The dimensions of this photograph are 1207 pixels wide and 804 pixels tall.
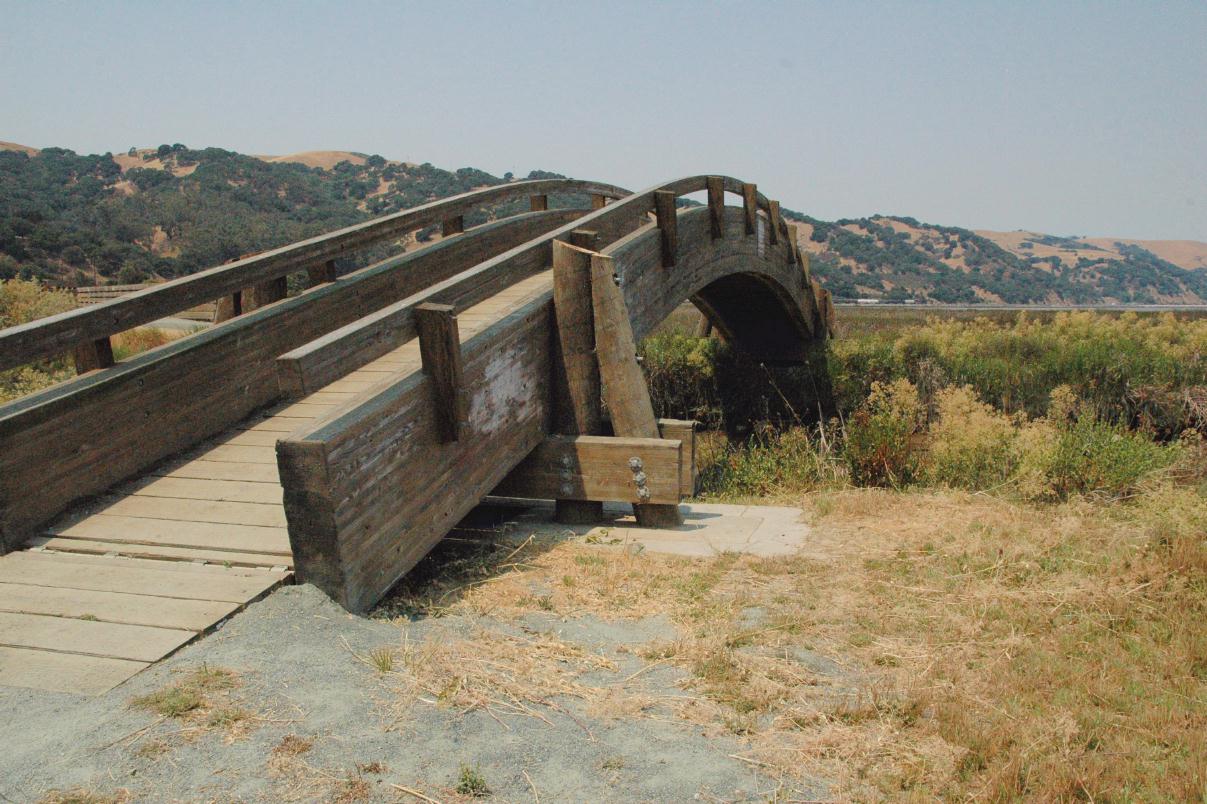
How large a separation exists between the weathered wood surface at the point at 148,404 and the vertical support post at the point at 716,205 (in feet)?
13.6

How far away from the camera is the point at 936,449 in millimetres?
7992

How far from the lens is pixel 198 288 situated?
596 centimetres

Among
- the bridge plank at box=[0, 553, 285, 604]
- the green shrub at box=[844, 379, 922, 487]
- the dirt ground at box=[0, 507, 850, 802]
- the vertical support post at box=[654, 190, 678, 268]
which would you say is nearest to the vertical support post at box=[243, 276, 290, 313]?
the bridge plank at box=[0, 553, 285, 604]

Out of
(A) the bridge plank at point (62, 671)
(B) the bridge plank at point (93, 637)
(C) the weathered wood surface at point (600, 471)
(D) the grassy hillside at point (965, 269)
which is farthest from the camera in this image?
(D) the grassy hillside at point (965, 269)

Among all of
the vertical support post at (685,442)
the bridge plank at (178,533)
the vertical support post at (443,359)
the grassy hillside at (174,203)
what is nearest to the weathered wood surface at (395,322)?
the vertical support post at (443,359)

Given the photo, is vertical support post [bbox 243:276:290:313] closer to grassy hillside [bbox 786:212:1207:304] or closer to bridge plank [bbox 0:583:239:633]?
bridge plank [bbox 0:583:239:633]

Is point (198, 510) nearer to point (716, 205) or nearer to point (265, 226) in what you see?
point (716, 205)

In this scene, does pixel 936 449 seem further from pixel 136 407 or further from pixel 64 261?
pixel 64 261

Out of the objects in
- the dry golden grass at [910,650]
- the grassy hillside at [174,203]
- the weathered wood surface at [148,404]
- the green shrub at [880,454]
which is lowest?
the green shrub at [880,454]

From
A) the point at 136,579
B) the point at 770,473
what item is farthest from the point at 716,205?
the point at 136,579

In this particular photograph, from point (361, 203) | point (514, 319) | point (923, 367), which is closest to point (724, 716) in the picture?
point (514, 319)

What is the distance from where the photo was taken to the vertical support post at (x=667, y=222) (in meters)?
8.34

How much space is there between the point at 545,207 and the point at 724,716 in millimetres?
8310

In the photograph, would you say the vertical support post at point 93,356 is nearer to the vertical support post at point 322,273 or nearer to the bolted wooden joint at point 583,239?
the vertical support post at point 322,273
